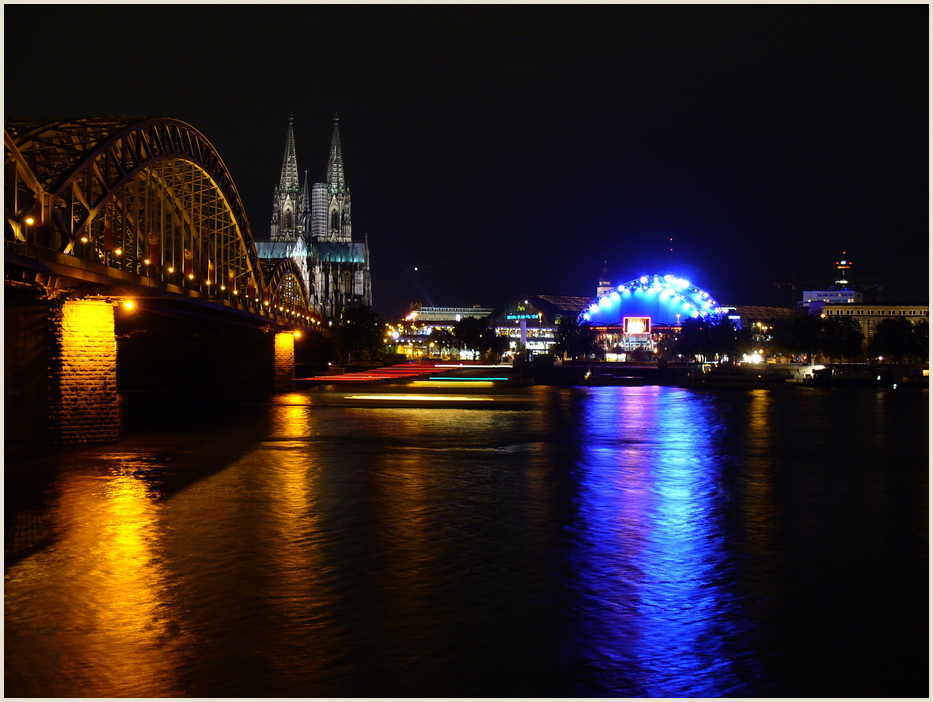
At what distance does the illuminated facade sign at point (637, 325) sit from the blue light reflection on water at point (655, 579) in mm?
160594

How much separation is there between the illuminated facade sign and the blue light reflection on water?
161 metres

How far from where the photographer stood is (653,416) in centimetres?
4412

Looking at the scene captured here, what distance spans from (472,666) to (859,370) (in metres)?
99.6

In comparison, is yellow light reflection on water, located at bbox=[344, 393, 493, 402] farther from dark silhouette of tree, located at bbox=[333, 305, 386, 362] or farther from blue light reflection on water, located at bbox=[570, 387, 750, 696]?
dark silhouette of tree, located at bbox=[333, 305, 386, 362]

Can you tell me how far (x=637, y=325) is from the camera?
186 m

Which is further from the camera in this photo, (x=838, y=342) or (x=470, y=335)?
(x=470, y=335)

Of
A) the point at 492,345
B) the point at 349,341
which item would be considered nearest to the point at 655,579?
the point at 349,341

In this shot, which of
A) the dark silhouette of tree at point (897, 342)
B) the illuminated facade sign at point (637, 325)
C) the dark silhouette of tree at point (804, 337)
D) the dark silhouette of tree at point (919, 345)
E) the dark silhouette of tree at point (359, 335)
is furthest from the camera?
the illuminated facade sign at point (637, 325)

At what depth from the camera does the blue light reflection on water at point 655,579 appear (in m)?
9.09

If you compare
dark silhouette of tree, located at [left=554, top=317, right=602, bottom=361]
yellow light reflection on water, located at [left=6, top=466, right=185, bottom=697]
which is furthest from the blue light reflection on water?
dark silhouette of tree, located at [left=554, top=317, right=602, bottom=361]

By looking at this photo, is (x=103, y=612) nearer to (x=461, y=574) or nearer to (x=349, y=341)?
(x=461, y=574)

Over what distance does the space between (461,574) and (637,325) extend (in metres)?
Result: 176

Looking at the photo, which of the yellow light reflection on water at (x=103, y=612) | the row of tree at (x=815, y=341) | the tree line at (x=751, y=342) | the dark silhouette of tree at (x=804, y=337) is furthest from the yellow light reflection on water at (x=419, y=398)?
the dark silhouette of tree at (x=804, y=337)

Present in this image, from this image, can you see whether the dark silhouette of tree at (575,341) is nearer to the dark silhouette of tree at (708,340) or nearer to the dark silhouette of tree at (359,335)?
the dark silhouette of tree at (708,340)
